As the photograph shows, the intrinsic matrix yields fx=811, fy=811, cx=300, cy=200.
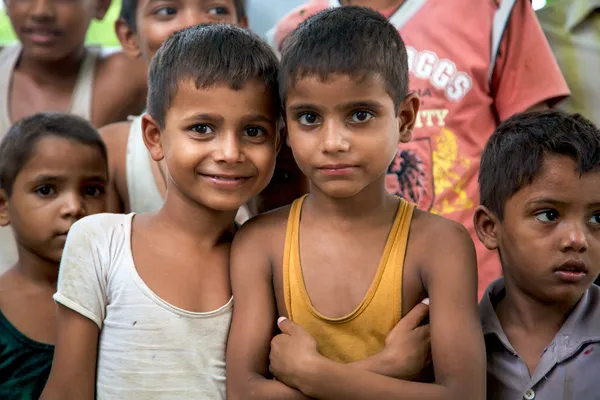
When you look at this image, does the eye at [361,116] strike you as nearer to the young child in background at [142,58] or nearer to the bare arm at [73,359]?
the bare arm at [73,359]

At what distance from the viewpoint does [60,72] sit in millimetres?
3424

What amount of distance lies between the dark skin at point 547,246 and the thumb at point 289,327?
600 millimetres

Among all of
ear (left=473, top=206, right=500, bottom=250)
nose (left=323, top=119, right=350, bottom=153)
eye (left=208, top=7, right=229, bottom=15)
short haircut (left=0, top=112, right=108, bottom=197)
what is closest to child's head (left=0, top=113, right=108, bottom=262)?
short haircut (left=0, top=112, right=108, bottom=197)

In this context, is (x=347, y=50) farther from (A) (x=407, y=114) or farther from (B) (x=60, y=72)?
(B) (x=60, y=72)

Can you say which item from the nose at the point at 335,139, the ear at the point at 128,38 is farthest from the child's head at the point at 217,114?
the ear at the point at 128,38

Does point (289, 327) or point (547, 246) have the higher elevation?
point (547, 246)

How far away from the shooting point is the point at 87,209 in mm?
2588

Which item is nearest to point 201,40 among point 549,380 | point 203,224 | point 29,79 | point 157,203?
point 203,224

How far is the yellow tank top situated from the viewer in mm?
2021

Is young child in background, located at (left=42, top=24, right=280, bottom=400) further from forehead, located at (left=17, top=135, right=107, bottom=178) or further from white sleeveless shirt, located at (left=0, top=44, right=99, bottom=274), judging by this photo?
white sleeveless shirt, located at (left=0, top=44, right=99, bottom=274)

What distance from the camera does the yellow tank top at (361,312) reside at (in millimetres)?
2021

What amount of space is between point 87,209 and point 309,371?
3.39ft

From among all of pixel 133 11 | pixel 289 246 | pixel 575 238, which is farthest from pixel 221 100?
pixel 133 11

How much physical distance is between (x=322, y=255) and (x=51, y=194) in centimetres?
100
